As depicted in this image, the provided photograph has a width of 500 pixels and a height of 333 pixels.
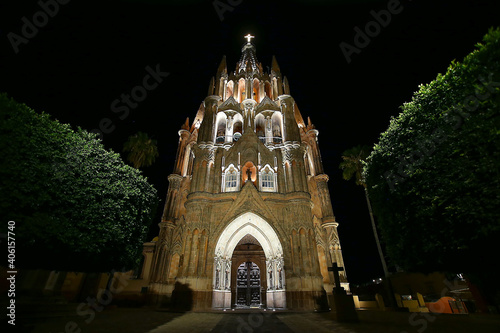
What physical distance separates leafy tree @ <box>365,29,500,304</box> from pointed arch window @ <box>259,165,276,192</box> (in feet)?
40.5

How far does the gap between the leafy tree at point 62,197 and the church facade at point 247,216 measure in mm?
7205

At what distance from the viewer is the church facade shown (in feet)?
57.6

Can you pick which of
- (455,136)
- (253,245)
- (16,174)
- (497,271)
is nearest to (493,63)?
(455,136)

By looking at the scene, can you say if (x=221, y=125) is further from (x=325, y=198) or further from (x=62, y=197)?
(x=62, y=197)

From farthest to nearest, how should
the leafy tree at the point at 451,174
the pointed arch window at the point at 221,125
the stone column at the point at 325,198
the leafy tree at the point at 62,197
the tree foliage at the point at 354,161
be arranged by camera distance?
1. the pointed arch window at the point at 221,125
2. the tree foliage at the point at 354,161
3. the stone column at the point at 325,198
4. the leafy tree at the point at 62,197
5. the leafy tree at the point at 451,174

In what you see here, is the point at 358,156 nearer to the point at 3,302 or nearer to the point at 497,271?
the point at 497,271

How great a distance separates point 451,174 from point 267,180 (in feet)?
52.1

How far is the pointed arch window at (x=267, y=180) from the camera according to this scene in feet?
72.6

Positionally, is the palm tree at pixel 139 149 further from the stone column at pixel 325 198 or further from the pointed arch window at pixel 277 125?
the stone column at pixel 325 198

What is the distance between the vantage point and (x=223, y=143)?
2481 cm

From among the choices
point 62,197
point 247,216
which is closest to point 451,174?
point 247,216

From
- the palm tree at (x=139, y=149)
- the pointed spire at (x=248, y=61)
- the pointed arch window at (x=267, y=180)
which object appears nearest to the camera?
the pointed arch window at (x=267, y=180)

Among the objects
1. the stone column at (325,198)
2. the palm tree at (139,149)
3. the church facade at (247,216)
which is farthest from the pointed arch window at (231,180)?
the stone column at (325,198)

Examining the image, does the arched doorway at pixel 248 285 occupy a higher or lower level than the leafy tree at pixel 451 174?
lower
